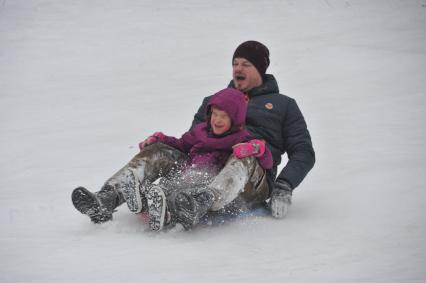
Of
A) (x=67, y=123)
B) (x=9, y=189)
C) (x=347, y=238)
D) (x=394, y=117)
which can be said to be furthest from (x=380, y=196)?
(x=67, y=123)

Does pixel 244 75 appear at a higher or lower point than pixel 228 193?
higher

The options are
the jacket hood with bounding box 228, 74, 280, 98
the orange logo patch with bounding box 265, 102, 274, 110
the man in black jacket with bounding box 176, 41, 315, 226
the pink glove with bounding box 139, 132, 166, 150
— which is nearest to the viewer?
the man in black jacket with bounding box 176, 41, 315, 226

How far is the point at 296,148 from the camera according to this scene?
13.1ft

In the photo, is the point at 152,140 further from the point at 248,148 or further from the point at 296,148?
the point at 296,148

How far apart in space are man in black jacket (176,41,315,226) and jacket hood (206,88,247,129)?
0.31 metres

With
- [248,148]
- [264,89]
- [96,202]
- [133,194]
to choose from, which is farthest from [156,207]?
[264,89]

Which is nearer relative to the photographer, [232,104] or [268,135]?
[232,104]

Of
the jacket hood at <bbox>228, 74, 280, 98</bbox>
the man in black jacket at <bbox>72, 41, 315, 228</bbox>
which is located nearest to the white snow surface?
the man in black jacket at <bbox>72, 41, 315, 228</bbox>

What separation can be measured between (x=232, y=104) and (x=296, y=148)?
0.69m

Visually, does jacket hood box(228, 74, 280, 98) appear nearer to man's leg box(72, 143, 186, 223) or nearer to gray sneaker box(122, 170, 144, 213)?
man's leg box(72, 143, 186, 223)

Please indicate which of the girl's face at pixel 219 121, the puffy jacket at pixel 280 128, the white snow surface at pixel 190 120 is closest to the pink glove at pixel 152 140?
the girl's face at pixel 219 121

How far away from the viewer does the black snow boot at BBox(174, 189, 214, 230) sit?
3.00m

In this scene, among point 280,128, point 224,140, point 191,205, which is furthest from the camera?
point 280,128
